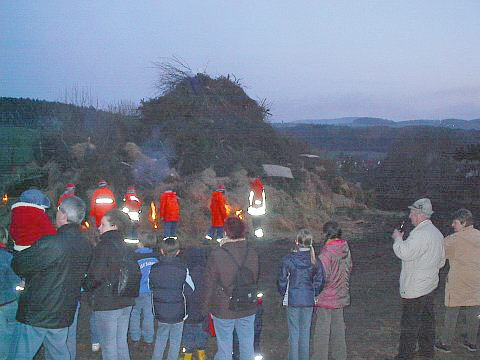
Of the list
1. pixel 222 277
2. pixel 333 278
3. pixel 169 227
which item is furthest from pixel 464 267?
pixel 169 227

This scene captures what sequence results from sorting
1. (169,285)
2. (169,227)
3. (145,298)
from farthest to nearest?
1. (169,227)
2. (145,298)
3. (169,285)

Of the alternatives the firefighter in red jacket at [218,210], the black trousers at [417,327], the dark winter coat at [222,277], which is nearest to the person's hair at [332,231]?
the dark winter coat at [222,277]

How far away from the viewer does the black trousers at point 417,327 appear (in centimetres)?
602

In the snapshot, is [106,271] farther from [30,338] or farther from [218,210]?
[218,210]

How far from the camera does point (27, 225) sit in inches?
205

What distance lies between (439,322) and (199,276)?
435cm

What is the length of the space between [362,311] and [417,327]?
99.1 inches

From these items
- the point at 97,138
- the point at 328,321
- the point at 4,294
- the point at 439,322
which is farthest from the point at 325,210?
the point at 4,294

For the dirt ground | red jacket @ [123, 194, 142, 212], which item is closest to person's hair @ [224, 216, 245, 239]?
the dirt ground

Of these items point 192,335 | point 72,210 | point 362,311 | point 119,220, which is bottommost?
point 362,311

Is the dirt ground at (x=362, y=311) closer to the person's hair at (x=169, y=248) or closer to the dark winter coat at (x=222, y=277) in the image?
the dark winter coat at (x=222, y=277)

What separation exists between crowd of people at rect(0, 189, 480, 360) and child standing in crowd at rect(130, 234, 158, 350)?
1 centimetres

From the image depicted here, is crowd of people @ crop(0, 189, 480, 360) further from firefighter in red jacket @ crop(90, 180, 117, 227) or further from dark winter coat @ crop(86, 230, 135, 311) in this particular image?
firefighter in red jacket @ crop(90, 180, 117, 227)

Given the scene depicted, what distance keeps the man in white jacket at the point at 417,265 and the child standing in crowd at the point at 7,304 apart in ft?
12.9
